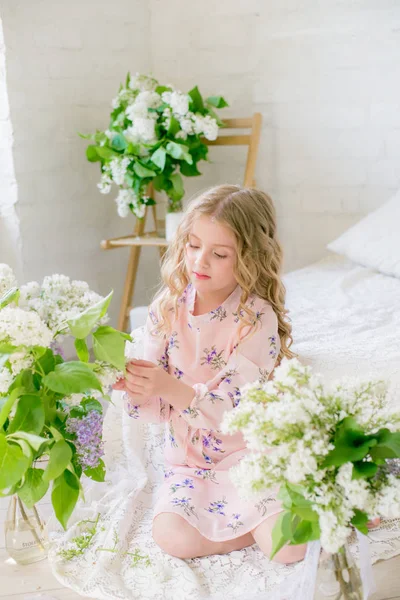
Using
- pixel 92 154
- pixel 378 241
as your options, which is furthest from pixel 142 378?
pixel 92 154

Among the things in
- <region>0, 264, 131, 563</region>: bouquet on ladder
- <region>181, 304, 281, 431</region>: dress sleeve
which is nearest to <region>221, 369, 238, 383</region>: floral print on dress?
<region>181, 304, 281, 431</region>: dress sleeve

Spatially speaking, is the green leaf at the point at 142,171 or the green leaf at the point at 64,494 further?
the green leaf at the point at 142,171

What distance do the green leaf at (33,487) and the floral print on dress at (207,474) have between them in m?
0.46

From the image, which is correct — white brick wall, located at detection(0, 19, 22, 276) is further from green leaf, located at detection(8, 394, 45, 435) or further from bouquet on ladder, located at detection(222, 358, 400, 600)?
bouquet on ladder, located at detection(222, 358, 400, 600)

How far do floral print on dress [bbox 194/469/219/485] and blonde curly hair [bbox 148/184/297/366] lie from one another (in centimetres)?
30

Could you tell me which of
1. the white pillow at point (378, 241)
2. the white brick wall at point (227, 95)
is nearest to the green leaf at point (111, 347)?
the white pillow at point (378, 241)

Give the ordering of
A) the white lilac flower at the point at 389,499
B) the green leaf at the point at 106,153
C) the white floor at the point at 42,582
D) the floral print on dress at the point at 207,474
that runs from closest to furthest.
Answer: the white lilac flower at the point at 389,499, the white floor at the point at 42,582, the floral print on dress at the point at 207,474, the green leaf at the point at 106,153

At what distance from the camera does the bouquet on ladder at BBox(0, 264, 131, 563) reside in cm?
122

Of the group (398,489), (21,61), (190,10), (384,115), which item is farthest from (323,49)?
(398,489)

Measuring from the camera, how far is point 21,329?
1.21 metres

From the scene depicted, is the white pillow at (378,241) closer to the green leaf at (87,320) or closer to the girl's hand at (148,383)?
the girl's hand at (148,383)

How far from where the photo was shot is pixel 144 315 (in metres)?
2.79

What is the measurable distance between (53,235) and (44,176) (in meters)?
0.24

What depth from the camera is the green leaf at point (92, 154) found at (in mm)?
3025
